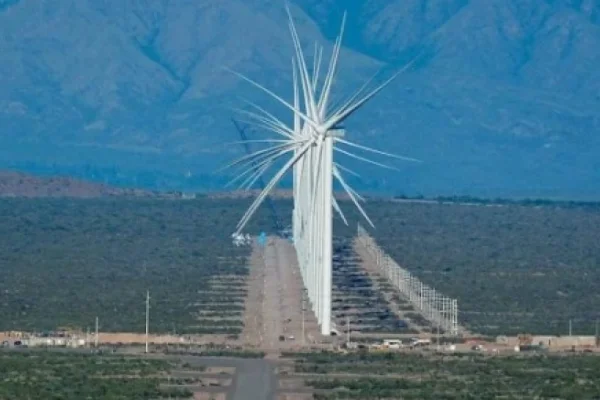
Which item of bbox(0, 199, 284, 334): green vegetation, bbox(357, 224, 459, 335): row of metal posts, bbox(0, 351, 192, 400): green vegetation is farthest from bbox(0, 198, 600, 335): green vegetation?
bbox(0, 351, 192, 400): green vegetation

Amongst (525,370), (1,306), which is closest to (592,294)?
(1,306)

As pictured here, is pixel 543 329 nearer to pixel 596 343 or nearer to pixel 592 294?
pixel 596 343

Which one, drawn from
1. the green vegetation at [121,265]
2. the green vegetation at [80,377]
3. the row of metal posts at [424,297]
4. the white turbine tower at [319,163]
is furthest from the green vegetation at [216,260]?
the green vegetation at [80,377]

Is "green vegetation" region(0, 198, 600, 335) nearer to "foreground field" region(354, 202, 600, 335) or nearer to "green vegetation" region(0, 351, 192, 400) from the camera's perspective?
"foreground field" region(354, 202, 600, 335)

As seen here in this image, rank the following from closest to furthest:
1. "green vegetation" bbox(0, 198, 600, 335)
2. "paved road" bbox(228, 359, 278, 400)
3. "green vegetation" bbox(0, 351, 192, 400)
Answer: "green vegetation" bbox(0, 351, 192, 400) < "paved road" bbox(228, 359, 278, 400) < "green vegetation" bbox(0, 198, 600, 335)

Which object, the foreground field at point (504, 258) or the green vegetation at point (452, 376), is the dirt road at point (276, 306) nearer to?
the foreground field at point (504, 258)

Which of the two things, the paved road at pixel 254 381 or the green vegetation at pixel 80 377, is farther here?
the paved road at pixel 254 381

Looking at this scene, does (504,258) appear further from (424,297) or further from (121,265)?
(424,297)
